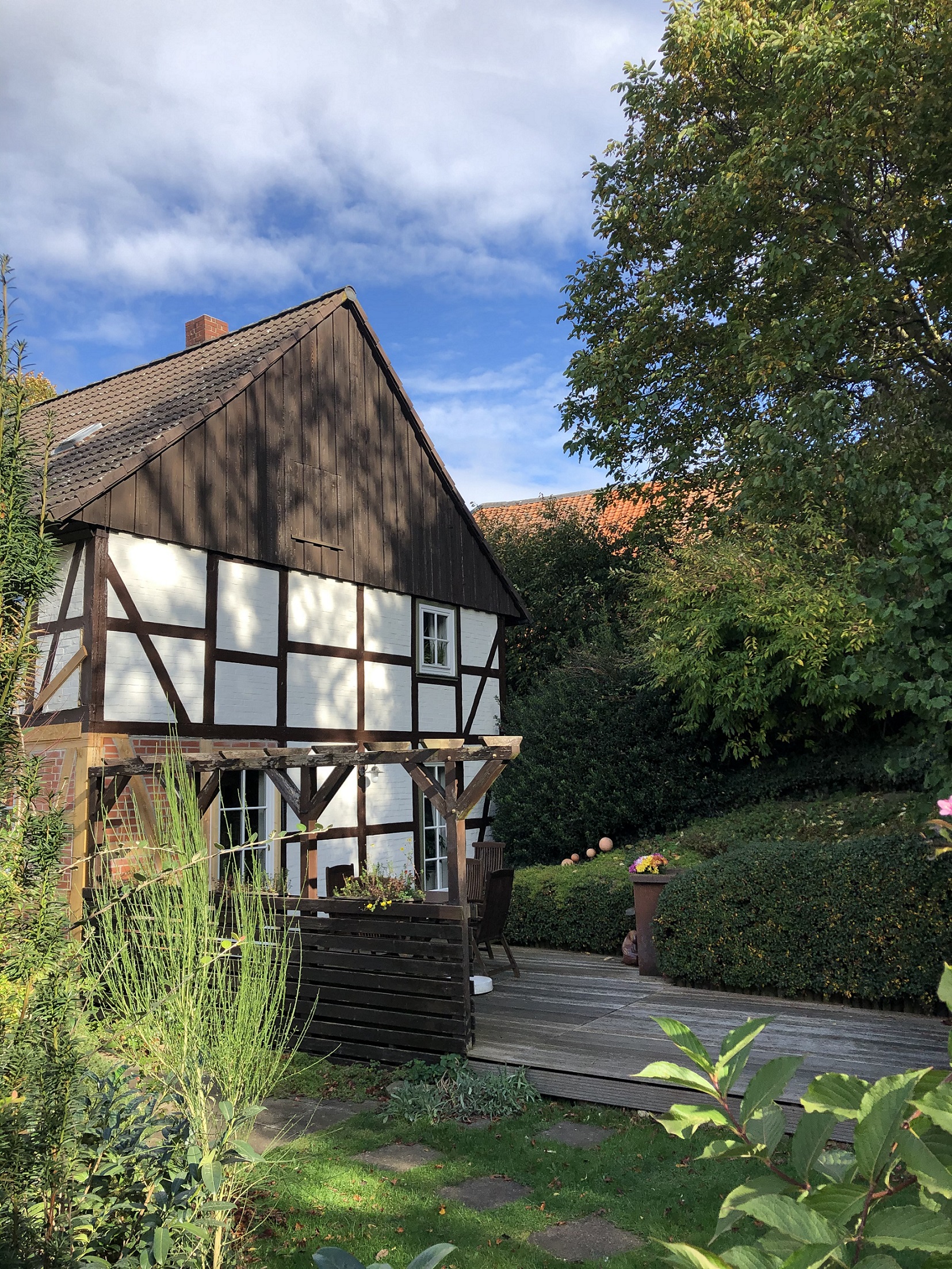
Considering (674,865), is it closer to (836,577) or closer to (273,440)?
(836,577)

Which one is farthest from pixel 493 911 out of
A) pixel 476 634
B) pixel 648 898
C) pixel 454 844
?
pixel 476 634

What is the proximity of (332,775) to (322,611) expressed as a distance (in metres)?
4.35

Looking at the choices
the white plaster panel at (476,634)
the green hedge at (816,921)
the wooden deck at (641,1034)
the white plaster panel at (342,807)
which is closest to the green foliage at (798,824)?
the green hedge at (816,921)

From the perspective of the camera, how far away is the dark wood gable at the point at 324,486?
9125 mm

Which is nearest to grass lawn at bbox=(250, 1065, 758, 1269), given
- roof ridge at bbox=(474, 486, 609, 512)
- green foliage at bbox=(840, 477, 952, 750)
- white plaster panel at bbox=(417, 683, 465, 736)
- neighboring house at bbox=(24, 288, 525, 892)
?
neighboring house at bbox=(24, 288, 525, 892)

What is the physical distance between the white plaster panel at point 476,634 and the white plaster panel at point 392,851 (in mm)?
2912

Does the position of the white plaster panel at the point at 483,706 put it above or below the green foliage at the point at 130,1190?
above

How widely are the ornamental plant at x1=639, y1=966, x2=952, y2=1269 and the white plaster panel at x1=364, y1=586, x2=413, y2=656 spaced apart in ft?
35.2

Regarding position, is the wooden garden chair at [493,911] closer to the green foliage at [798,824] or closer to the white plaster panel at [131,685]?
the green foliage at [798,824]

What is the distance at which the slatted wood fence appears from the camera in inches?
234

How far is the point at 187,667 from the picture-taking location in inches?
357

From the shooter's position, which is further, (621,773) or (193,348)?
(193,348)

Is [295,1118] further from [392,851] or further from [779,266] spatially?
[779,266]

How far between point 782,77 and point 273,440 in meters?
7.20
